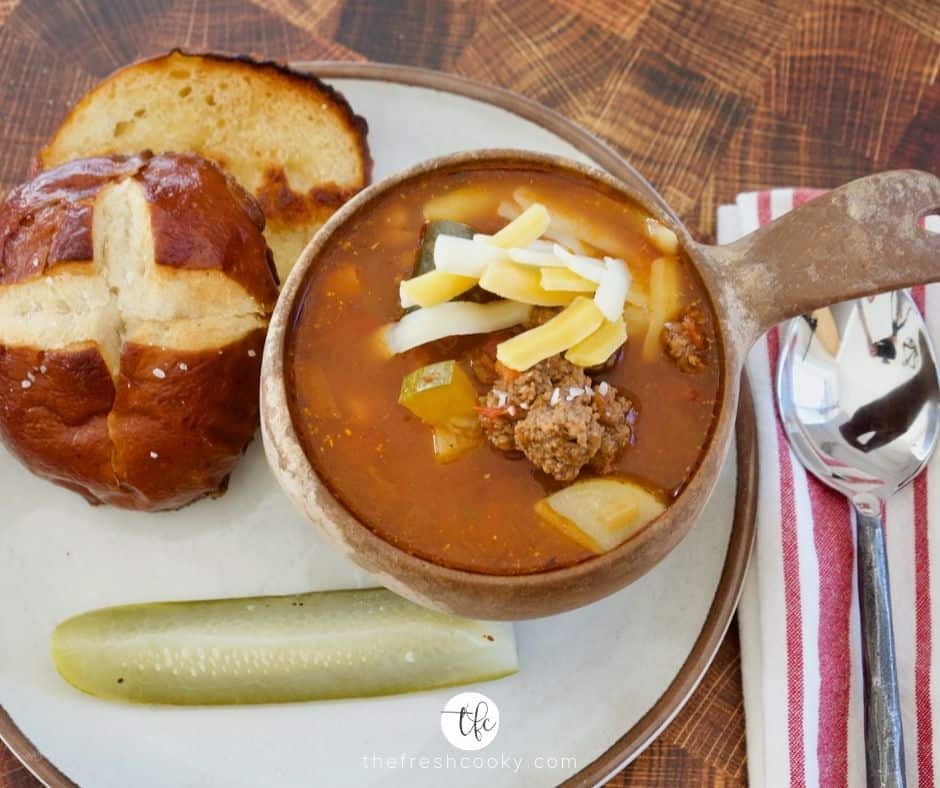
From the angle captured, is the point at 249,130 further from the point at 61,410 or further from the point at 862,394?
the point at 862,394

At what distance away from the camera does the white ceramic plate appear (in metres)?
2.17

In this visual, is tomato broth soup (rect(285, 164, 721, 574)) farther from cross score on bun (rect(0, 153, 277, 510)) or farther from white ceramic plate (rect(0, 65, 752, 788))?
white ceramic plate (rect(0, 65, 752, 788))

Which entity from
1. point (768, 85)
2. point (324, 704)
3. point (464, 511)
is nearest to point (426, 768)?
point (324, 704)

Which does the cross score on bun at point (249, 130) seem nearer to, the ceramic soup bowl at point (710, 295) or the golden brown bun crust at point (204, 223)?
the golden brown bun crust at point (204, 223)

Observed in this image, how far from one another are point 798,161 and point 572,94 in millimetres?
681

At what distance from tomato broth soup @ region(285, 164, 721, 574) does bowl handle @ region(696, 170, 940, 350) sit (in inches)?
4.2

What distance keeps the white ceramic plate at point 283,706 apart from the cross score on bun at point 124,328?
0.18 metres

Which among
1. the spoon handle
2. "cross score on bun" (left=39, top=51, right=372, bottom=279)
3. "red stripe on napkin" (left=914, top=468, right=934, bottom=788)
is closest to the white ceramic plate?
the spoon handle

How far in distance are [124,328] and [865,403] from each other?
5.83 ft

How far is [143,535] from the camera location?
2328 millimetres

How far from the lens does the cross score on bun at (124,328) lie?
2105 millimetres

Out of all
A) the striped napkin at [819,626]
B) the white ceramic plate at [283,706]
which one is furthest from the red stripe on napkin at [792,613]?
the white ceramic plate at [283,706]

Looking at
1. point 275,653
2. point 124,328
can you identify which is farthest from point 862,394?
point 124,328

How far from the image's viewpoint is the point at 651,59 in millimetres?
2879
